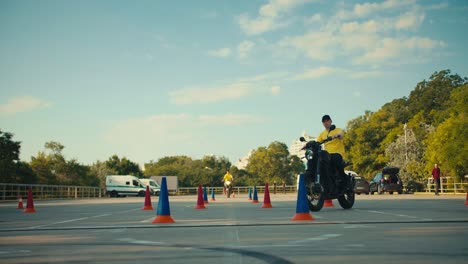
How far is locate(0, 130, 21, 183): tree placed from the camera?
197ft

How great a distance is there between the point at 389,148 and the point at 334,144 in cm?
6173

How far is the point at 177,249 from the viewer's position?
20.7ft

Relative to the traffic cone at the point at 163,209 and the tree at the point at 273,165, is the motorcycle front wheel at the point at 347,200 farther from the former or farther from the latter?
the tree at the point at 273,165

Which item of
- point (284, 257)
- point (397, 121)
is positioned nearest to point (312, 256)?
point (284, 257)

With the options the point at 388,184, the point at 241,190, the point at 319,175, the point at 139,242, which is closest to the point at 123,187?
the point at 241,190

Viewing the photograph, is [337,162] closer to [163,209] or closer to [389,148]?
[163,209]

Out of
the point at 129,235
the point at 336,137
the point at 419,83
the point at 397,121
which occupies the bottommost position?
the point at 129,235

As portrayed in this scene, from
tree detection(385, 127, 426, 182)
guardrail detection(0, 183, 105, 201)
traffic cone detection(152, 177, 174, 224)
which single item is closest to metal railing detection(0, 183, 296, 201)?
guardrail detection(0, 183, 105, 201)

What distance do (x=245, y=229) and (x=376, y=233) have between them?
2.10 meters

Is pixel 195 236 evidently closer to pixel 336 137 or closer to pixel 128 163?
pixel 336 137

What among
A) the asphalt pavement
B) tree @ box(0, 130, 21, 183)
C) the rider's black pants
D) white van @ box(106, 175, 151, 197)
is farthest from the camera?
white van @ box(106, 175, 151, 197)

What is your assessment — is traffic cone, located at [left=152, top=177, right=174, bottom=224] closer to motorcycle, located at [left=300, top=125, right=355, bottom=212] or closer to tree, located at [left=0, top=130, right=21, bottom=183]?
motorcycle, located at [left=300, top=125, right=355, bottom=212]

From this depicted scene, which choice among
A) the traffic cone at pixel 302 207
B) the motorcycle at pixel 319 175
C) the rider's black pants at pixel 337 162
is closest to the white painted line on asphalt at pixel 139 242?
the traffic cone at pixel 302 207

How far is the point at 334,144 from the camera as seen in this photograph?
13266 millimetres
